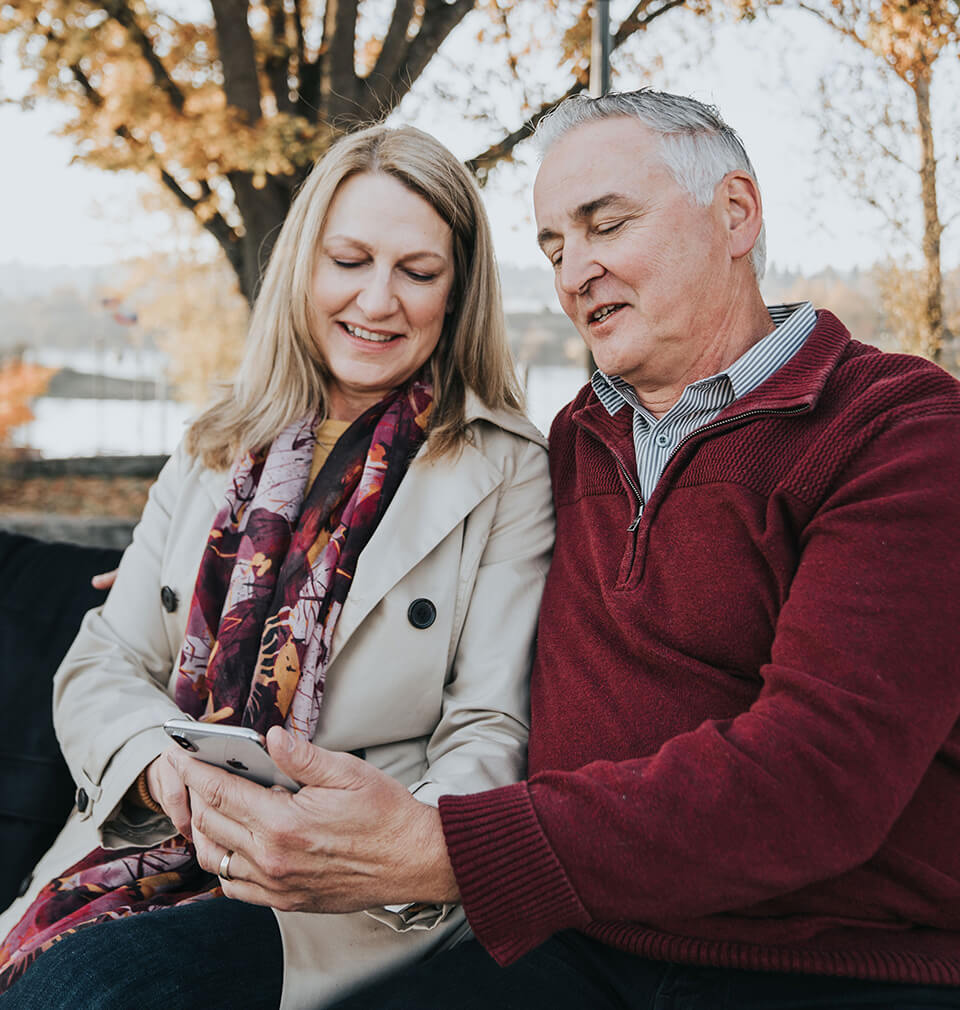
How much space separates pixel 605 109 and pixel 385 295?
63 cm

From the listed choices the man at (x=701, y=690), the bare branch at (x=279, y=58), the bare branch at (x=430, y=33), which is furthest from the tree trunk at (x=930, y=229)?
the bare branch at (x=279, y=58)

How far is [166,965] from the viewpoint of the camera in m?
1.74

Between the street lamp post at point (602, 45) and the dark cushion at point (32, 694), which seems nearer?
the dark cushion at point (32, 694)

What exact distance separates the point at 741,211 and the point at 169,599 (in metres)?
1.53

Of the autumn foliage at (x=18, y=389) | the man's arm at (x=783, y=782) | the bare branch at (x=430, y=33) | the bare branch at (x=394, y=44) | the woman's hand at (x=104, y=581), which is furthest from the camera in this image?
the autumn foliage at (x=18, y=389)

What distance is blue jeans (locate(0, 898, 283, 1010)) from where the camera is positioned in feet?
5.50

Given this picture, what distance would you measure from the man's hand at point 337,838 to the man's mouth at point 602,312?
3.31 ft

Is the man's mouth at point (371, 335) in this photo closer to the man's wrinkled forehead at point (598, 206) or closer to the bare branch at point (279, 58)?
the man's wrinkled forehead at point (598, 206)

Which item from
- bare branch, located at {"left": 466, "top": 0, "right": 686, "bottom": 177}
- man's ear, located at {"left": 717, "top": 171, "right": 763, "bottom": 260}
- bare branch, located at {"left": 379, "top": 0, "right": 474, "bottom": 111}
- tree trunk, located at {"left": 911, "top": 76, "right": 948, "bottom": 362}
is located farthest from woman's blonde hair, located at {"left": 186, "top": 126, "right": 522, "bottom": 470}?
bare branch, located at {"left": 379, "top": 0, "right": 474, "bottom": 111}

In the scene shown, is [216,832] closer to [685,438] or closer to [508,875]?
[508,875]

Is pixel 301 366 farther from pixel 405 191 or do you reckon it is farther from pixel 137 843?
pixel 137 843

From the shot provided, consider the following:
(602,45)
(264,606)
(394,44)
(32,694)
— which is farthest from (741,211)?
(394,44)

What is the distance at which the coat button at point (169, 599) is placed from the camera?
2.35m

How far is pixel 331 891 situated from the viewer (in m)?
1.56
